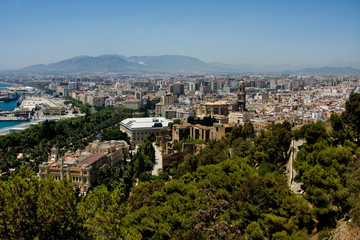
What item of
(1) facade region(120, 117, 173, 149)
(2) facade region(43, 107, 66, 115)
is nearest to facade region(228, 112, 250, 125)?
(1) facade region(120, 117, 173, 149)

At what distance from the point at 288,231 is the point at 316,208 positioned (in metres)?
0.91

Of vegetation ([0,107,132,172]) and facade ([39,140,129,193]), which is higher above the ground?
facade ([39,140,129,193])

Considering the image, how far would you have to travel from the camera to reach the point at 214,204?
869 cm

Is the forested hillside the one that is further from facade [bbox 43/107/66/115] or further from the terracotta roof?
facade [bbox 43/107/66/115]

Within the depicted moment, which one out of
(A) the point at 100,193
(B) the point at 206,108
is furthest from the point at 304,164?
(B) the point at 206,108

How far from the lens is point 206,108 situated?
31.1 meters

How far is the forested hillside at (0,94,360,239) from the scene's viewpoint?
21.9ft

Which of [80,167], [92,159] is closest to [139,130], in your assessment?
[92,159]

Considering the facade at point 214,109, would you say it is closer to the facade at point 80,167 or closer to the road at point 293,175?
the facade at point 80,167

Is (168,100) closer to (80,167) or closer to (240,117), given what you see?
(240,117)

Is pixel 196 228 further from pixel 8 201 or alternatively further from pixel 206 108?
pixel 206 108

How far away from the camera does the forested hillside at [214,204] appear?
6672 mm

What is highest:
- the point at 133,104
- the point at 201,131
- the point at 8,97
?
the point at 201,131

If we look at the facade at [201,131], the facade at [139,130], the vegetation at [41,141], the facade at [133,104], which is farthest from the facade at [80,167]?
the facade at [133,104]
